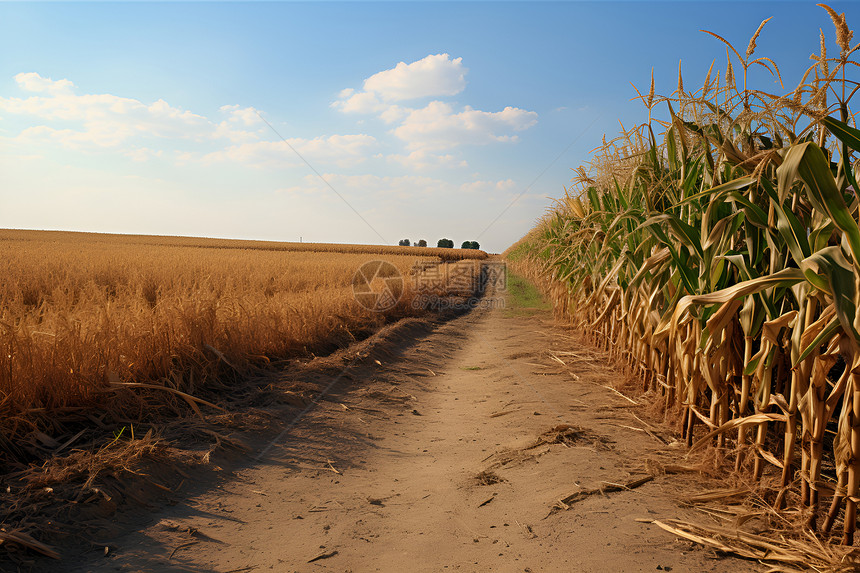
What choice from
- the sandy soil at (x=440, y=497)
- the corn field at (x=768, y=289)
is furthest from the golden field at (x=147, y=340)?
the corn field at (x=768, y=289)

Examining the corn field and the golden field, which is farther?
the golden field

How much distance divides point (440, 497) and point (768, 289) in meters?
2.04

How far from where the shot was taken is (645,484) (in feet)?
7.80

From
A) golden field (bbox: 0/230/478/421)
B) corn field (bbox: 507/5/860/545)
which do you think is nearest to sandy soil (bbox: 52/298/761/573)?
corn field (bbox: 507/5/860/545)

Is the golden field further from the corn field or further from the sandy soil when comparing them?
the corn field

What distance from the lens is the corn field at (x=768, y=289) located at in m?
1.61

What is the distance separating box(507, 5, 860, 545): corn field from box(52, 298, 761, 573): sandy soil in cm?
41

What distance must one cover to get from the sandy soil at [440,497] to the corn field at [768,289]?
41 cm

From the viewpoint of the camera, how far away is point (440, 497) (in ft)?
8.18

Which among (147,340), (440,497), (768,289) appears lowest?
(440,497)

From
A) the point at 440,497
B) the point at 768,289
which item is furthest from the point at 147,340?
the point at 768,289

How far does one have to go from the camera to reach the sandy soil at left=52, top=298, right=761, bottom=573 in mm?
1896

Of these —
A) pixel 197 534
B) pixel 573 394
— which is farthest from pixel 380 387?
pixel 197 534

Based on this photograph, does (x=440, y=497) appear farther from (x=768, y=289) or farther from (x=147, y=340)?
(x=147, y=340)
